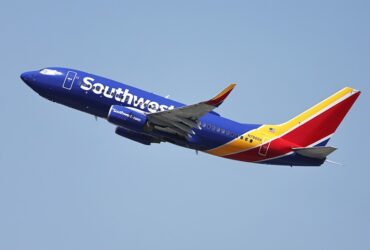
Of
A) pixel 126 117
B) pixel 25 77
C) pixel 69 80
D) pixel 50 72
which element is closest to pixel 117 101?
pixel 126 117

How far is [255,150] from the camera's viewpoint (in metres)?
62.0

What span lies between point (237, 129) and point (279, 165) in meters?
5.40

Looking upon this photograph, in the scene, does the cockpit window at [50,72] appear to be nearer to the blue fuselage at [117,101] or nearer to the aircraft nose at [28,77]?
the blue fuselage at [117,101]

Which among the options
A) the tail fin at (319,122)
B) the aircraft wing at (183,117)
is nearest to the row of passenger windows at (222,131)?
the aircraft wing at (183,117)

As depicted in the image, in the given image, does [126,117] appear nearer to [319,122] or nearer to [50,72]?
[50,72]

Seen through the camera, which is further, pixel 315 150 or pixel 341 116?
pixel 341 116

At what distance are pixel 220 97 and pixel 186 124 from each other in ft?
18.2

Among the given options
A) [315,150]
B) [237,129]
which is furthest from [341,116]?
[237,129]

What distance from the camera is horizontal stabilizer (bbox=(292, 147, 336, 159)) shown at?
195ft

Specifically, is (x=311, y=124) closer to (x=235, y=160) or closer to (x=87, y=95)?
(x=235, y=160)

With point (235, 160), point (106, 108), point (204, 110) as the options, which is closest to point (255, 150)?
point (235, 160)

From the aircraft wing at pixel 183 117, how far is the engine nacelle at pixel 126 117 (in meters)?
0.77

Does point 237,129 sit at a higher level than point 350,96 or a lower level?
lower

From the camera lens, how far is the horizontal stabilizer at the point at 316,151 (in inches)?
2336
